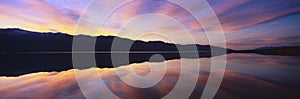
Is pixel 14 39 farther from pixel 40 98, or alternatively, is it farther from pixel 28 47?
pixel 40 98

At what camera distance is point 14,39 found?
626 ft

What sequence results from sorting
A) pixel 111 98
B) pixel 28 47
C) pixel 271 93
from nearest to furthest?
pixel 111 98 < pixel 271 93 < pixel 28 47

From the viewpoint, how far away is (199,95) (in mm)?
9180

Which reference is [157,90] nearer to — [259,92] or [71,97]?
[71,97]

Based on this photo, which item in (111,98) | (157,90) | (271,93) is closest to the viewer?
(111,98)

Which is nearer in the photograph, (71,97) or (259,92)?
(71,97)

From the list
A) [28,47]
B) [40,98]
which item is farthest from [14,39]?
[40,98]

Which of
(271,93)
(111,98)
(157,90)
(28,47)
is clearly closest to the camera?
(111,98)

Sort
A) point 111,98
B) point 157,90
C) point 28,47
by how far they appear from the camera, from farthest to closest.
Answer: point 28,47 → point 157,90 → point 111,98

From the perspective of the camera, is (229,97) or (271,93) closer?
(229,97)

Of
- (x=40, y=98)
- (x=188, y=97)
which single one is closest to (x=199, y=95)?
(x=188, y=97)

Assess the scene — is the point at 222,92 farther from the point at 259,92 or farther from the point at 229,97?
the point at 259,92

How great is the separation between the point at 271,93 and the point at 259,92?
1.47ft

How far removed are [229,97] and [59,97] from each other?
20.7ft
